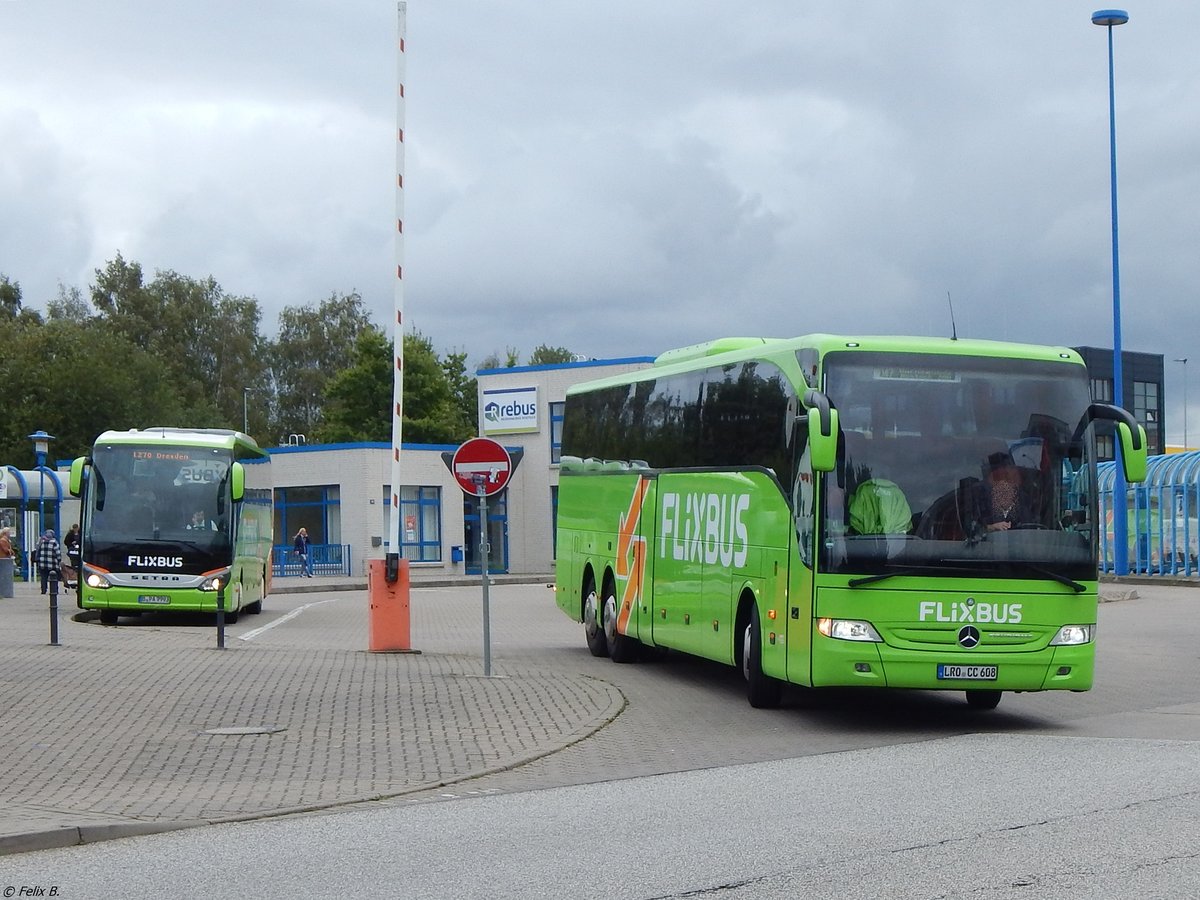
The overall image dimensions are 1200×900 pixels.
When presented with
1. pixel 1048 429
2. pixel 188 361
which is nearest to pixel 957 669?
pixel 1048 429

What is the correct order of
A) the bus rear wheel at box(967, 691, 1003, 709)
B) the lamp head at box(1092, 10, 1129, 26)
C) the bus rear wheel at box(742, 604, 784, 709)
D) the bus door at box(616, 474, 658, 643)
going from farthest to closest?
the lamp head at box(1092, 10, 1129, 26) < the bus door at box(616, 474, 658, 643) < the bus rear wheel at box(967, 691, 1003, 709) < the bus rear wheel at box(742, 604, 784, 709)

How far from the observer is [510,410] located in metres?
59.6

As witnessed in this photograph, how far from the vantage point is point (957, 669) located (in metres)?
13.0

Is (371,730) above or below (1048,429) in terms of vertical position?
below

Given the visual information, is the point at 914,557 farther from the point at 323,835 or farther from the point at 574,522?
the point at 574,522

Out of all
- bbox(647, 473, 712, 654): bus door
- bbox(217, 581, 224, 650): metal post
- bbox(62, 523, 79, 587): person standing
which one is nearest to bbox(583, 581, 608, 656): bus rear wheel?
bbox(647, 473, 712, 654): bus door

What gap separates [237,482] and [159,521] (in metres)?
1.42

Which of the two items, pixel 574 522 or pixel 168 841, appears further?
pixel 574 522

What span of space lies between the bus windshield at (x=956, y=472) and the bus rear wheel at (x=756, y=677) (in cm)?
190

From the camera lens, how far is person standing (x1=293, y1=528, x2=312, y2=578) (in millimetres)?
55375

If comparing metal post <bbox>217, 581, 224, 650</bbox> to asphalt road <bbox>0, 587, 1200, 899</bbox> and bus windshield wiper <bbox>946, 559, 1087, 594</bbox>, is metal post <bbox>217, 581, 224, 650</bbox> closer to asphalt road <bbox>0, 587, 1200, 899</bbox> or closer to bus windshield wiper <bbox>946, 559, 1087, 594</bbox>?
asphalt road <bbox>0, 587, 1200, 899</bbox>

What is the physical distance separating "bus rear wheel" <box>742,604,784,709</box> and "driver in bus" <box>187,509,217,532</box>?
14370 mm

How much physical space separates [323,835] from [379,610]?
11726 mm

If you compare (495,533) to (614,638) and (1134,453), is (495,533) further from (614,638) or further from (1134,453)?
(1134,453)
